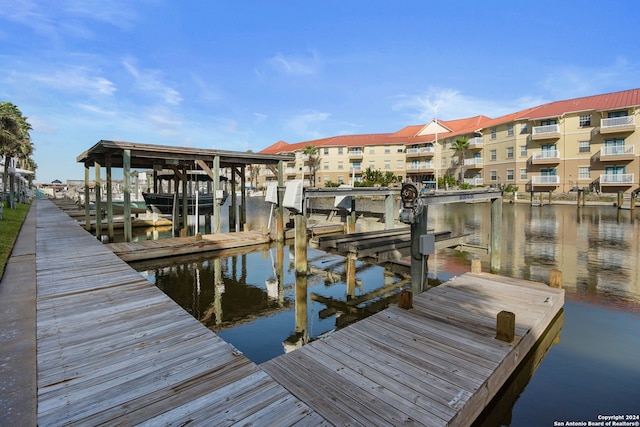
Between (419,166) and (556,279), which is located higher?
(419,166)

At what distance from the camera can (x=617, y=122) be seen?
37906 millimetres

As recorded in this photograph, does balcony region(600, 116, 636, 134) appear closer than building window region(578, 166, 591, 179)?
Yes

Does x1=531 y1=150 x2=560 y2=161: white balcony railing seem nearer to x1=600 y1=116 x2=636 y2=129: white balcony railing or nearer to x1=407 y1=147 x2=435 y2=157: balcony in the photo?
x1=600 y1=116 x2=636 y2=129: white balcony railing

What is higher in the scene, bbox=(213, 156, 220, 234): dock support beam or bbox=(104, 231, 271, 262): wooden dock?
bbox=(213, 156, 220, 234): dock support beam

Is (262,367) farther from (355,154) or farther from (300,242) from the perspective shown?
(355,154)

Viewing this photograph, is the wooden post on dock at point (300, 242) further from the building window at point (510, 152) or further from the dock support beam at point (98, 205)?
the building window at point (510, 152)

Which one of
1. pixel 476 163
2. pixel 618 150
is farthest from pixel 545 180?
pixel 476 163

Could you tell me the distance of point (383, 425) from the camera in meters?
3.23

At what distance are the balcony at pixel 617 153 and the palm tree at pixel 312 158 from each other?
43.3m

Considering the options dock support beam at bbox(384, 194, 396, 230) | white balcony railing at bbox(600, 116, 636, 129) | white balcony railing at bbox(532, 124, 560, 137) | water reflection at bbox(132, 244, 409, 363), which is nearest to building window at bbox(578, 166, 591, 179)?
white balcony railing at bbox(600, 116, 636, 129)

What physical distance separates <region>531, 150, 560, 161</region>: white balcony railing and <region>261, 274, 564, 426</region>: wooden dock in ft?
145

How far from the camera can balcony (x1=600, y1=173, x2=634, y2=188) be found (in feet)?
124

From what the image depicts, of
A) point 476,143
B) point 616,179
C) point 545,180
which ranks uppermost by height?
point 476,143

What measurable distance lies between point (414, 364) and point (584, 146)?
49.0m
